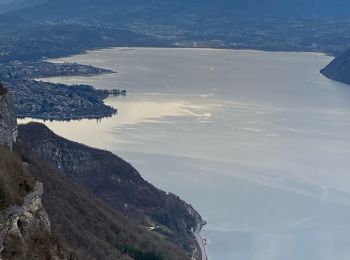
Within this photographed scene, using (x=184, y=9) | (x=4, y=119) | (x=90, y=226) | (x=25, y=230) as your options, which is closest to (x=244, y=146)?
(x=90, y=226)

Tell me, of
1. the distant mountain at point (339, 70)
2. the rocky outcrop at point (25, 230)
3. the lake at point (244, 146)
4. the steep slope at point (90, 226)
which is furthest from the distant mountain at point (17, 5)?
the rocky outcrop at point (25, 230)

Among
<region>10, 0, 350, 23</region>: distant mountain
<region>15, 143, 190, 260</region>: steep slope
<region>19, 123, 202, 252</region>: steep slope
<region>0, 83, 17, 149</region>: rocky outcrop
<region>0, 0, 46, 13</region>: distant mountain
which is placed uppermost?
<region>0, 83, 17, 149</region>: rocky outcrop

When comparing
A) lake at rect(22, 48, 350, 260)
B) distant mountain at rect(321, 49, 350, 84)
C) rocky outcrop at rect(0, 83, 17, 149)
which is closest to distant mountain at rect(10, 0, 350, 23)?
distant mountain at rect(321, 49, 350, 84)

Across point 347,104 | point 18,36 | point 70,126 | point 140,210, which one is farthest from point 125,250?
point 18,36

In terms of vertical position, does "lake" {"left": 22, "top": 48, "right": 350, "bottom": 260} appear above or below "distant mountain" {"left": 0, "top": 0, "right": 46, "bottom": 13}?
above

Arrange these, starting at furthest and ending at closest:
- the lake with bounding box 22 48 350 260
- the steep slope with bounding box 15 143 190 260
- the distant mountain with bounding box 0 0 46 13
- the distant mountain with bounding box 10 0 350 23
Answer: the distant mountain with bounding box 0 0 46 13 → the distant mountain with bounding box 10 0 350 23 → the lake with bounding box 22 48 350 260 → the steep slope with bounding box 15 143 190 260

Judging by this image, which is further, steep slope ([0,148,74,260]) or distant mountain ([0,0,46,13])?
distant mountain ([0,0,46,13])

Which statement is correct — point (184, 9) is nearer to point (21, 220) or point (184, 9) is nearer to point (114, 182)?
point (114, 182)

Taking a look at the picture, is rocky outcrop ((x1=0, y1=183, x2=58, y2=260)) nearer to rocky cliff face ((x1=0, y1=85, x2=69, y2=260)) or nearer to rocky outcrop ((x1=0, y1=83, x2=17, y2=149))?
rocky cliff face ((x1=0, y1=85, x2=69, y2=260))
